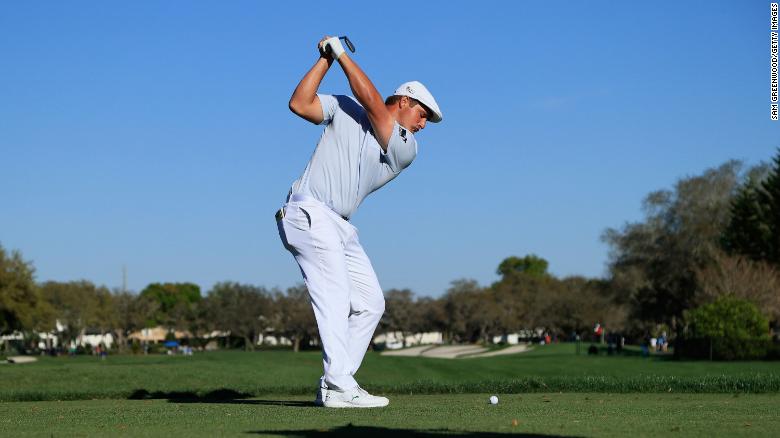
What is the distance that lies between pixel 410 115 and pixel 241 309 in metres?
127

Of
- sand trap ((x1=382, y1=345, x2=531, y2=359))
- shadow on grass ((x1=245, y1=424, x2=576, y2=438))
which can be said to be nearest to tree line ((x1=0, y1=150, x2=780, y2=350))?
sand trap ((x1=382, y1=345, x2=531, y2=359))

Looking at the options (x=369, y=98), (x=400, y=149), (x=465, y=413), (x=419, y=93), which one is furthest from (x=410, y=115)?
(x=465, y=413)

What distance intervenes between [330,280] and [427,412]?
5.35 feet

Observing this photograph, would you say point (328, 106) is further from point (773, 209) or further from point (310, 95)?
point (773, 209)

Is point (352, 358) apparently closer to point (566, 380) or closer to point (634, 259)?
point (566, 380)

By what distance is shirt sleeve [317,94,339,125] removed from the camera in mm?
8488

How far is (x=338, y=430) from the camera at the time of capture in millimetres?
5973

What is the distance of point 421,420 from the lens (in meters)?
6.66

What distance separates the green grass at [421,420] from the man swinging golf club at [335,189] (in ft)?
1.99

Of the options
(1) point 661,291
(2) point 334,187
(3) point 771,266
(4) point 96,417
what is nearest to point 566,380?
(2) point 334,187

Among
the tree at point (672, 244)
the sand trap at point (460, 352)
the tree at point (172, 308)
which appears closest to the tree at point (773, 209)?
the tree at point (672, 244)

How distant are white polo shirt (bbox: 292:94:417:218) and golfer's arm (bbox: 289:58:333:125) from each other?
0.08 m

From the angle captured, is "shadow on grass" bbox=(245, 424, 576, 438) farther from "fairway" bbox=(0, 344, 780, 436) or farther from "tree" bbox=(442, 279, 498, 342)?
"tree" bbox=(442, 279, 498, 342)

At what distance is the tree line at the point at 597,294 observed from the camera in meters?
66.6
